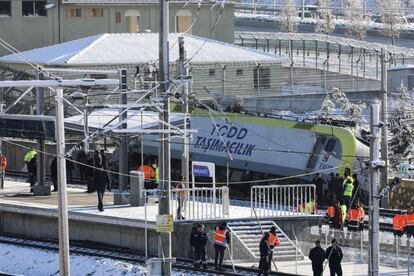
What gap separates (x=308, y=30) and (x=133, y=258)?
274 ft

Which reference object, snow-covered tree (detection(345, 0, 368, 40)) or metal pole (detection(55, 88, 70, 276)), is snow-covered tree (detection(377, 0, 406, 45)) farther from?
metal pole (detection(55, 88, 70, 276))

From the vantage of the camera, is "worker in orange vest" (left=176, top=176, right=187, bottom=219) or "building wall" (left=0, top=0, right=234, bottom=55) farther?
"building wall" (left=0, top=0, right=234, bottom=55)

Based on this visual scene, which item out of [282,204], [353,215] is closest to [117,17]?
[282,204]

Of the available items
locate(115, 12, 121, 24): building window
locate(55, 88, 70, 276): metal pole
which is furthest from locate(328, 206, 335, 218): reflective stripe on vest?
locate(115, 12, 121, 24): building window

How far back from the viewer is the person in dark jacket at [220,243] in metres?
32.9

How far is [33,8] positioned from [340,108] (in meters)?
17.9

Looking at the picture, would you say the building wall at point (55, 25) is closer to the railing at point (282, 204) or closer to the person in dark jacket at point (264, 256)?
the railing at point (282, 204)

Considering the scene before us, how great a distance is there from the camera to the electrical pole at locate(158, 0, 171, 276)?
2810 cm

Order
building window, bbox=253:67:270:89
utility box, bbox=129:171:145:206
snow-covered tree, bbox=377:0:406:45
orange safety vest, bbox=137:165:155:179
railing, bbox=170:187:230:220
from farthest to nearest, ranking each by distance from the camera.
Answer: snow-covered tree, bbox=377:0:406:45, building window, bbox=253:67:270:89, orange safety vest, bbox=137:165:155:179, utility box, bbox=129:171:145:206, railing, bbox=170:187:230:220

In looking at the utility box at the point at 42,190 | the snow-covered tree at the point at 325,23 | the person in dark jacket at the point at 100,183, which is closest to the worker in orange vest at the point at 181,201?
the person in dark jacket at the point at 100,183

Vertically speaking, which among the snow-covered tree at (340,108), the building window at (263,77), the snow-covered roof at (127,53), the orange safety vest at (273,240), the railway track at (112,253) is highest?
the snow-covered roof at (127,53)

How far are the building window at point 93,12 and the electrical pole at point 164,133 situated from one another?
4256cm

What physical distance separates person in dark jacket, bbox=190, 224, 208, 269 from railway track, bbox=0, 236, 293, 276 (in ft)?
0.69

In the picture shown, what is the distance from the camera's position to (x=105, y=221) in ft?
118
